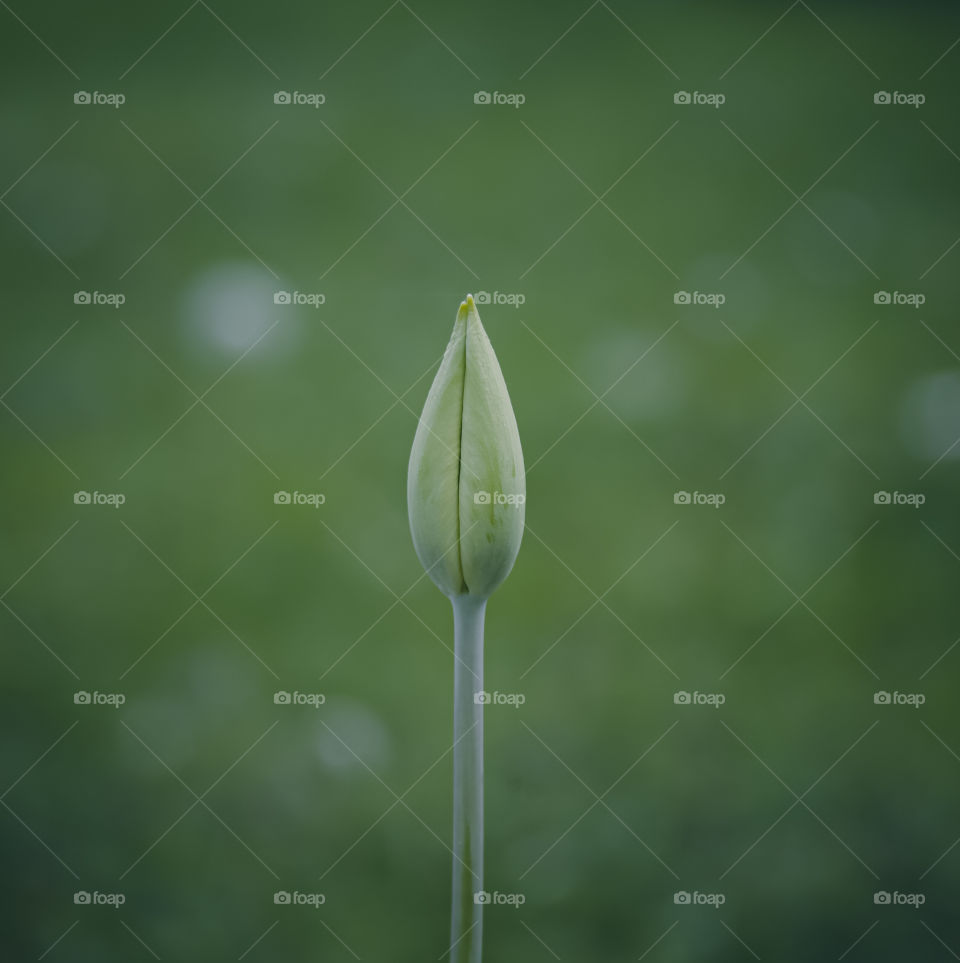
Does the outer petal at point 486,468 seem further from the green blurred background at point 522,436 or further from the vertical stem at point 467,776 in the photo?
the green blurred background at point 522,436

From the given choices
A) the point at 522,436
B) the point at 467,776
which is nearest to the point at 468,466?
the point at 467,776

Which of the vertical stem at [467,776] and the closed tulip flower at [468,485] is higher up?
the closed tulip flower at [468,485]

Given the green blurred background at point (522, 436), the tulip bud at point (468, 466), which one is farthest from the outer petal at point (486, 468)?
the green blurred background at point (522, 436)

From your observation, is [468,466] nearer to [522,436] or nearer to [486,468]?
[486,468]

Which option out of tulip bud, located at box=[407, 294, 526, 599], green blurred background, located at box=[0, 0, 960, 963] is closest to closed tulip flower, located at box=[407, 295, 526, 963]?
tulip bud, located at box=[407, 294, 526, 599]

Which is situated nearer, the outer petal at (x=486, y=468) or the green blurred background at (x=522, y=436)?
the outer petal at (x=486, y=468)

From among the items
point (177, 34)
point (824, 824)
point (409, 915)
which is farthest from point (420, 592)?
point (177, 34)
